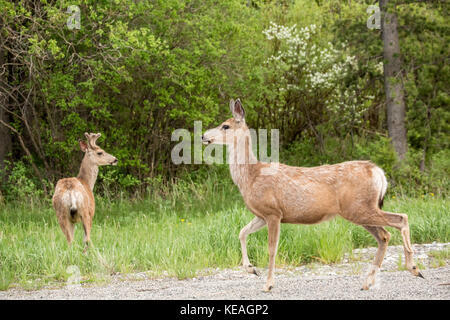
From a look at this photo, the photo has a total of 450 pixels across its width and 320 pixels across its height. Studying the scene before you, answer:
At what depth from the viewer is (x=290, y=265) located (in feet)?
28.6

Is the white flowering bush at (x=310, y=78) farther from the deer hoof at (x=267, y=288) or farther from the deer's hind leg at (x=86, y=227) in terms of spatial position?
the deer hoof at (x=267, y=288)

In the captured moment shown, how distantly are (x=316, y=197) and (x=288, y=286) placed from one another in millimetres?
1062

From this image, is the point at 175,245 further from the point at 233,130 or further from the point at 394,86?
the point at 394,86

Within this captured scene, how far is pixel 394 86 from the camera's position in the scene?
1534 centimetres

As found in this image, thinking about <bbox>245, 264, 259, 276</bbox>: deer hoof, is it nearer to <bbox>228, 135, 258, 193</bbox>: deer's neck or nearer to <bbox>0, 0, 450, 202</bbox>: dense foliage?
<bbox>228, 135, 258, 193</bbox>: deer's neck

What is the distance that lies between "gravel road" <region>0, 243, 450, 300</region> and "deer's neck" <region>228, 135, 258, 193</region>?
113 cm

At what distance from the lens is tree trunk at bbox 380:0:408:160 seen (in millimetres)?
15039

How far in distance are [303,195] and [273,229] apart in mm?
458

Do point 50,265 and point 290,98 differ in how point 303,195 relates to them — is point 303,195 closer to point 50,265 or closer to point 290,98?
point 50,265

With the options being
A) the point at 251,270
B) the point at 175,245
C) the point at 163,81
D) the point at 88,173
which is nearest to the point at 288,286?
the point at 251,270

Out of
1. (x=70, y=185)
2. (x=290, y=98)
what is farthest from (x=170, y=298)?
(x=290, y=98)

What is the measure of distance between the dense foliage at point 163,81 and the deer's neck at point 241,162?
5.64 m

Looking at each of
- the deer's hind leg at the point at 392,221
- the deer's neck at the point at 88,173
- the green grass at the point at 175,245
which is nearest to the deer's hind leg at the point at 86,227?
the green grass at the point at 175,245

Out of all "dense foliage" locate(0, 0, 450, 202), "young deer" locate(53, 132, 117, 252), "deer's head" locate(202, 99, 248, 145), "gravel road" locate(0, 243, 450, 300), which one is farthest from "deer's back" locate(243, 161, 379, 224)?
"dense foliage" locate(0, 0, 450, 202)
